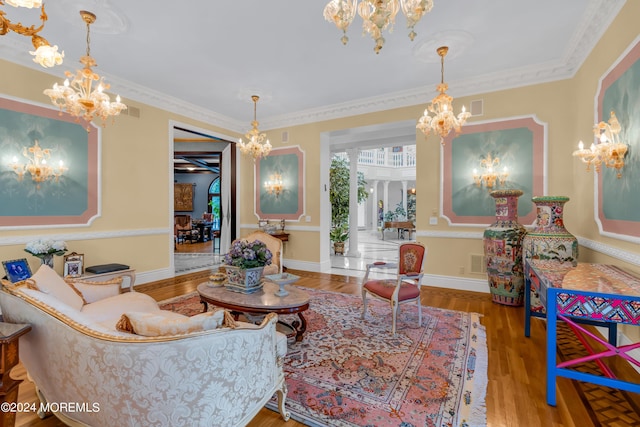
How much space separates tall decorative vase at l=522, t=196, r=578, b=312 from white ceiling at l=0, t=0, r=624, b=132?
2.05 meters

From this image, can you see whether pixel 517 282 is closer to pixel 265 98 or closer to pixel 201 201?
pixel 265 98

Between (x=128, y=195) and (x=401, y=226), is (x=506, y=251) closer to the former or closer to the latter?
(x=128, y=195)

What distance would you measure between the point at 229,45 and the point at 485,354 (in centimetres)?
477

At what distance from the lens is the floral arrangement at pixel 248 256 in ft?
10.2

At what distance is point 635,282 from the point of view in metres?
2.24

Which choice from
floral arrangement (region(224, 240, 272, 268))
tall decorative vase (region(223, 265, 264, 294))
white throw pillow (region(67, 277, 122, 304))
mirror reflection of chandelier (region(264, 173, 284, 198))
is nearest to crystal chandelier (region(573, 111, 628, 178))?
floral arrangement (region(224, 240, 272, 268))

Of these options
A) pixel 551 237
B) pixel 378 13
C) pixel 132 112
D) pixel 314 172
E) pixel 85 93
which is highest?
pixel 132 112

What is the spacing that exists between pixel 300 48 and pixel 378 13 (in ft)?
8.45

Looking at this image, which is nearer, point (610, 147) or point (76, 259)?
point (610, 147)

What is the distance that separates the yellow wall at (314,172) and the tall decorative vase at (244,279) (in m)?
3.12

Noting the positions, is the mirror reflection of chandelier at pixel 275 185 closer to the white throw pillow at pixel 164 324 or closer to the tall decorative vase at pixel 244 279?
the tall decorative vase at pixel 244 279

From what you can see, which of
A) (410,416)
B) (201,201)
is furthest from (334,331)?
(201,201)

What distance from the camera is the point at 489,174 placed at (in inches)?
192

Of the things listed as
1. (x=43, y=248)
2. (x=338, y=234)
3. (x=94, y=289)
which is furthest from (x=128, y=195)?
(x=338, y=234)
